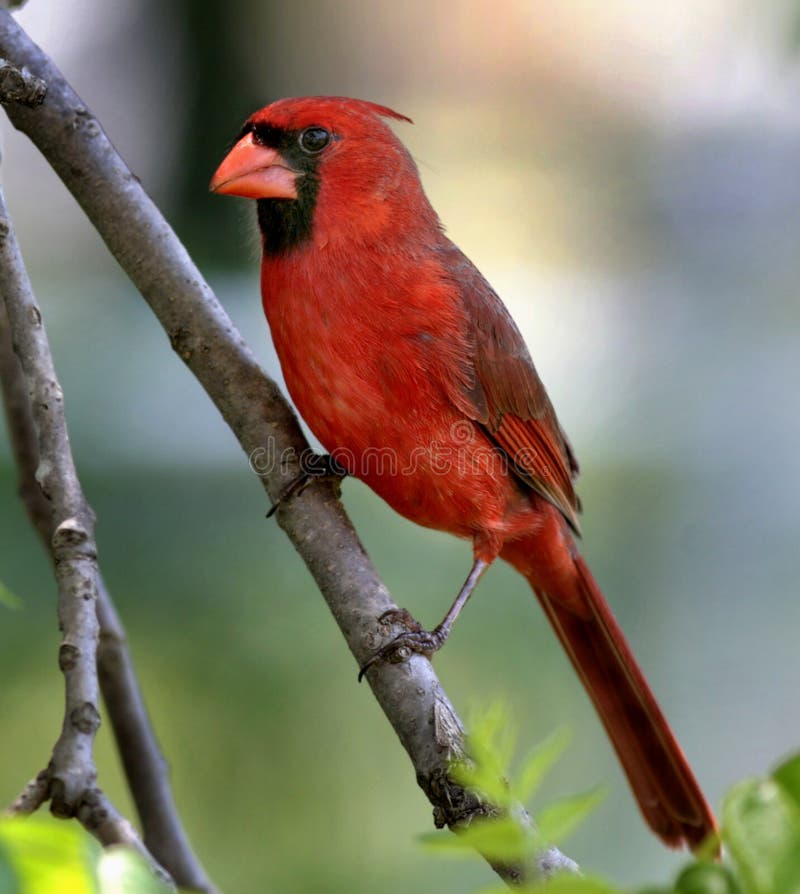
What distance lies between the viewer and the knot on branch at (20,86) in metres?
1.44

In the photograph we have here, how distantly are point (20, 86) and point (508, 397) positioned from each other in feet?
3.35

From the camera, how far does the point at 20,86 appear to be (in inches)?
57.6

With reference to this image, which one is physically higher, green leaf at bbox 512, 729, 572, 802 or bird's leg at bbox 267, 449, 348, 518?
bird's leg at bbox 267, 449, 348, 518

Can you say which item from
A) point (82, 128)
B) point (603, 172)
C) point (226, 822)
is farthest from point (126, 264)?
point (603, 172)

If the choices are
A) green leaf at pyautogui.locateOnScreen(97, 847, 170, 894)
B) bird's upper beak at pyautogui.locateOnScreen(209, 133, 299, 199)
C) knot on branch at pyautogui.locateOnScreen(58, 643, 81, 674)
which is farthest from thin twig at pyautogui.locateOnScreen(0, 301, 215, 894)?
green leaf at pyautogui.locateOnScreen(97, 847, 170, 894)

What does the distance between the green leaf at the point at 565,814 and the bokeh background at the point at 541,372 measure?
1735 millimetres

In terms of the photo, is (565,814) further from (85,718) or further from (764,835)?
(85,718)

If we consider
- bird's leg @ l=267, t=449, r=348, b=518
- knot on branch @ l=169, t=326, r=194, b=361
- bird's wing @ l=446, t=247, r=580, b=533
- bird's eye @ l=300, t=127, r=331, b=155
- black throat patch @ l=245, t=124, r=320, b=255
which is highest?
bird's eye @ l=300, t=127, r=331, b=155

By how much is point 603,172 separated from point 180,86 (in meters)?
1.77

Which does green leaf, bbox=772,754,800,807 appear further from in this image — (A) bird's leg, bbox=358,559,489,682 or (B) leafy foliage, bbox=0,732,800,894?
(A) bird's leg, bbox=358,559,489,682

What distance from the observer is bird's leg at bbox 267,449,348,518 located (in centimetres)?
163

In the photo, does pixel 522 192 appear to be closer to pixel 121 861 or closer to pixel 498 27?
pixel 498 27

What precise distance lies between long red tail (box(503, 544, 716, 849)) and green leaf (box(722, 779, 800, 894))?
1.76 meters

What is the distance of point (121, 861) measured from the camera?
466 millimetres
